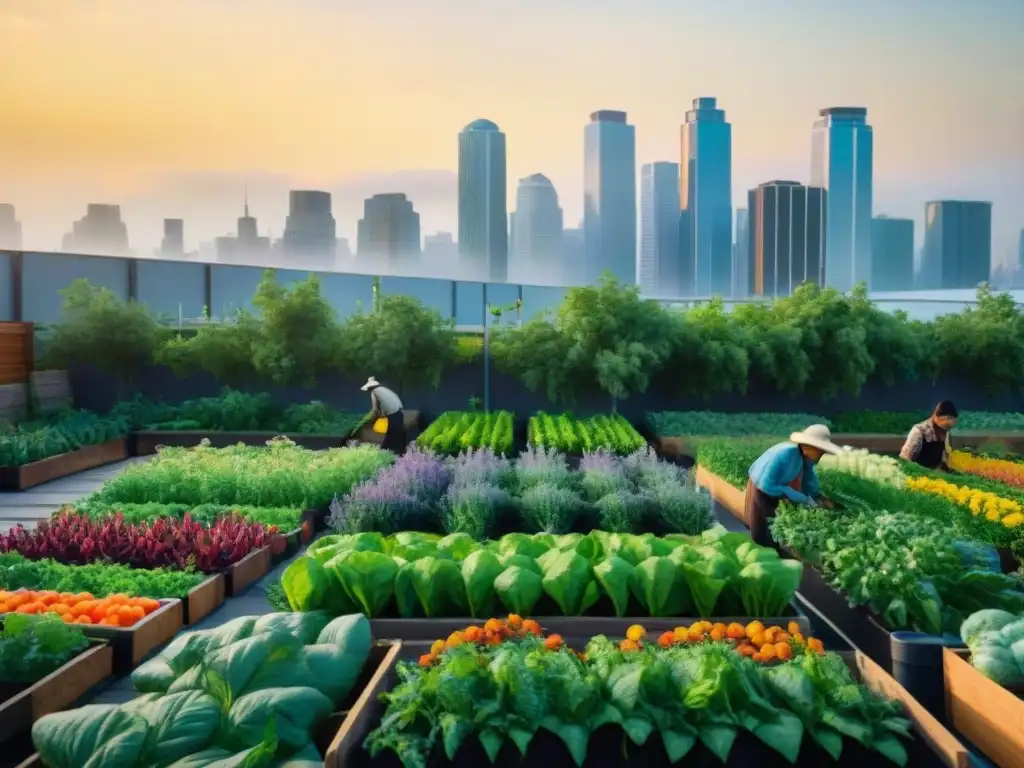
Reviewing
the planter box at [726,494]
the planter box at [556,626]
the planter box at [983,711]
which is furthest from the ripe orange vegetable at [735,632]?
the planter box at [726,494]

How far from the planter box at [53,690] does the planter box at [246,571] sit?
1.35 metres

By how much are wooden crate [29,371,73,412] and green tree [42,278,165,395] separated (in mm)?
301

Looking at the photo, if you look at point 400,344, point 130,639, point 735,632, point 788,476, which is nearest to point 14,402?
point 400,344

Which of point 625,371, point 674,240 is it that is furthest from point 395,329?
point 674,240

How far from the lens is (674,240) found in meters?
26.3

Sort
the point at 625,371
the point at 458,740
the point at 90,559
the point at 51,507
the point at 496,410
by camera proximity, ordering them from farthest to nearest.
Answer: the point at 496,410 → the point at 625,371 → the point at 51,507 → the point at 90,559 → the point at 458,740

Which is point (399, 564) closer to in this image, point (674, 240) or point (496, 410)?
point (496, 410)

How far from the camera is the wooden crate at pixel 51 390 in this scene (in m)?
13.2

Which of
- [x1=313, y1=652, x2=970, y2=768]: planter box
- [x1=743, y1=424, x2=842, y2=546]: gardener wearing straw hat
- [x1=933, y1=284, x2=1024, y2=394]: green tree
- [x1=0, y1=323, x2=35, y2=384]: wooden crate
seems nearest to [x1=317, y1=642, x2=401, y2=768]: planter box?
[x1=313, y1=652, x2=970, y2=768]: planter box

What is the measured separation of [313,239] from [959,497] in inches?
536

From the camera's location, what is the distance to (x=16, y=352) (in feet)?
43.9

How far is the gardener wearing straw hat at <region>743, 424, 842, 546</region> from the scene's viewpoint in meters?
6.26

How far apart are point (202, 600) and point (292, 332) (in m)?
8.84

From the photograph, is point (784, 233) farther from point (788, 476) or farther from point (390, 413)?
point (788, 476)
